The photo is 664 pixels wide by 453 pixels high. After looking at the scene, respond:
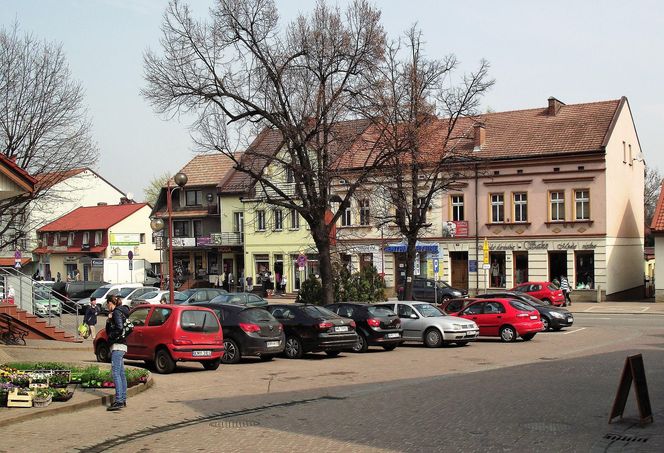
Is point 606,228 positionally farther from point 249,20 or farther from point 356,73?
point 249,20

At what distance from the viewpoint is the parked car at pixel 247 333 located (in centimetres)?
2080

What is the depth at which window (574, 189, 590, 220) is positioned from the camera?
160ft

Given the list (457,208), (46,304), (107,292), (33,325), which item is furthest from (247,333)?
(457,208)

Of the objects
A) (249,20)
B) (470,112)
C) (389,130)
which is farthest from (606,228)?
(249,20)

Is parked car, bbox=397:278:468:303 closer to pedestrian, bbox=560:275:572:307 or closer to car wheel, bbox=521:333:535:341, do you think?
pedestrian, bbox=560:275:572:307

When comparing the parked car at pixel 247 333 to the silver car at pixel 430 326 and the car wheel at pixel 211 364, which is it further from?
the silver car at pixel 430 326

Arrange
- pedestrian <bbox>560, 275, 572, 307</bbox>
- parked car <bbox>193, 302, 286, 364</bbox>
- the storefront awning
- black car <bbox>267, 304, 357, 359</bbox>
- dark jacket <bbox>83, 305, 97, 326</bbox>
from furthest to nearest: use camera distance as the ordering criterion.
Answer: the storefront awning < pedestrian <bbox>560, 275, 572, 307</bbox> < dark jacket <bbox>83, 305, 97, 326</bbox> < black car <bbox>267, 304, 357, 359</bbox> < parked car <bbox>193, 302, 286, 364</bbox>

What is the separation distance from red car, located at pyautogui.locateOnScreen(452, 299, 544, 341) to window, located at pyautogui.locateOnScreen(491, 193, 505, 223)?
2390 centimetres

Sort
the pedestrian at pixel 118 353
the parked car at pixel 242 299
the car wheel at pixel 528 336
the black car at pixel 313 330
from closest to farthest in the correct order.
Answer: the pedestrian at pixel 118 353, the black car at pixel 313 330, the car wheel at pixel 528 336, the parked car at pixel 242 299

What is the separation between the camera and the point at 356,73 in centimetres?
2911

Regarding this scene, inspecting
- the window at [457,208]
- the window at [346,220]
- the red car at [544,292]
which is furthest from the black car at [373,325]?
the window at [346,220]

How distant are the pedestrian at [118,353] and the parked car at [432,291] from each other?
3451cm

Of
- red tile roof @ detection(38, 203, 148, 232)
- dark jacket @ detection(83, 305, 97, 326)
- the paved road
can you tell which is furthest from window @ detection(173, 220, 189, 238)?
the paved road

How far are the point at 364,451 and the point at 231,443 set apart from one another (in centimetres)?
171
